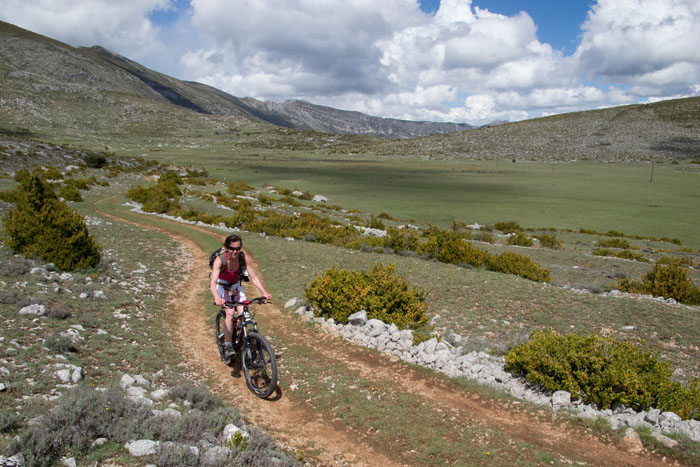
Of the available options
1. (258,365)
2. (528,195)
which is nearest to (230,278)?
(258,365)

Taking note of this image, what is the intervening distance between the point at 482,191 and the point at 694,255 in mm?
Result: 31393

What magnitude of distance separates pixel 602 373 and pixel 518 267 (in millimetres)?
10695

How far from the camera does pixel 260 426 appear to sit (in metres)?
5.98

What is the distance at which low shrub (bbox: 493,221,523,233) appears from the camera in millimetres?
32875

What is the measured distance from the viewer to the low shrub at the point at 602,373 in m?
6.32

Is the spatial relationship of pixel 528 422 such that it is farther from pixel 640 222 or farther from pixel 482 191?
pixel 482 191

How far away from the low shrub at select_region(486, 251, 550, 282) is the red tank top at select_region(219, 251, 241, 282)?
13.1 metres

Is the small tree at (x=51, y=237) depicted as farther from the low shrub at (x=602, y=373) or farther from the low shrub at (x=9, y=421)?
the low shrub at (x=602, y=373)

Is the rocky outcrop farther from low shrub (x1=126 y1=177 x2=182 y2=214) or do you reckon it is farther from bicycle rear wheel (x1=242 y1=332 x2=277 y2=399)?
low shrub (x1=126 y1=177 x2=182 y2=214)

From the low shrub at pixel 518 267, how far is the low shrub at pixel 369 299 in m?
7.85

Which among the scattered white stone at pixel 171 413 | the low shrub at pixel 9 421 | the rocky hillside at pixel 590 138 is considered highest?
the rocky hillside at pixel 590 138

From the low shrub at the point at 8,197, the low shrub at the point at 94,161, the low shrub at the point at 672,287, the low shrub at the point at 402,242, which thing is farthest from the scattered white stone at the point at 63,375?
the low shrub at the point at 94,161

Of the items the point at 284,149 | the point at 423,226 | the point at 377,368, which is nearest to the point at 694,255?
the point at 423,226

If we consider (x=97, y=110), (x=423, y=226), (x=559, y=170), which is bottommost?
(x=423, y=226)
